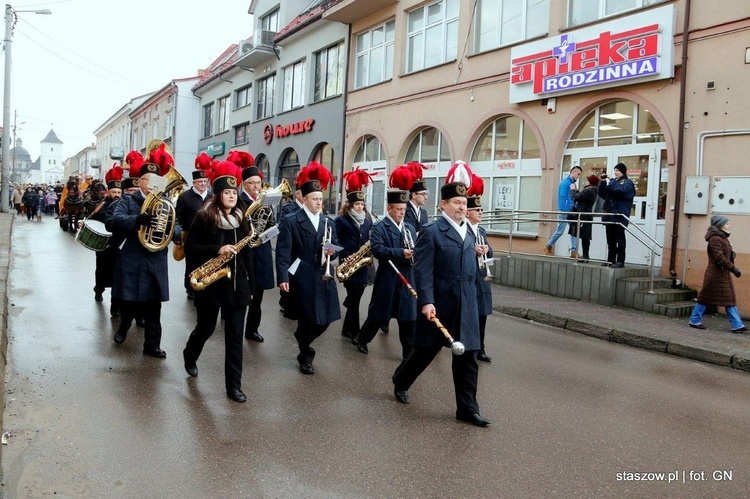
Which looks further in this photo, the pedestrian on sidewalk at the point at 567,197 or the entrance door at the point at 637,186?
the pedestrian on sidewalk at the point at 567,197

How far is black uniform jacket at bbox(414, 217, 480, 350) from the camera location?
5.36m

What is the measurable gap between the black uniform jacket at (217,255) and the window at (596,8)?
34.0 feet

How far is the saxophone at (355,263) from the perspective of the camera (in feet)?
26.6

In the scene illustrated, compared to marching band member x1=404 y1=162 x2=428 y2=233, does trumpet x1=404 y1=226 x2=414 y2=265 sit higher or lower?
lower

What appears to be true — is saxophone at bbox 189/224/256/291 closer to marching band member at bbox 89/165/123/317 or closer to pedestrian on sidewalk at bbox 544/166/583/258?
marching band member at bbox 89/165/123/317

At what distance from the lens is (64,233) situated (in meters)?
24.8

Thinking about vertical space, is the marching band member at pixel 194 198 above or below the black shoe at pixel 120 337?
above

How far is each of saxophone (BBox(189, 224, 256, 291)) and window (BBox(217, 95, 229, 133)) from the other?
31138mm

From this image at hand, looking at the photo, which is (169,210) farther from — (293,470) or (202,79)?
(202,79)

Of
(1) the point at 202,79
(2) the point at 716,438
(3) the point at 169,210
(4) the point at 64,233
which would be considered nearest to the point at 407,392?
(2) the point at 716,438

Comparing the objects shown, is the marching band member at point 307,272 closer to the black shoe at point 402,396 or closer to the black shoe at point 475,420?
the black shoe at point 402,396

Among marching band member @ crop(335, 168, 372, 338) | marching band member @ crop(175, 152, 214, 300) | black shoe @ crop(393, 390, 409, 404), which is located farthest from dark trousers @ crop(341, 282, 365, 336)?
black shoe @ crop(393, 390, 409, 404)

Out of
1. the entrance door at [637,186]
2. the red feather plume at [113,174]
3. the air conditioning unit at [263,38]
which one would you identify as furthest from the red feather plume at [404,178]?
the air conditioning unit at [263,38]

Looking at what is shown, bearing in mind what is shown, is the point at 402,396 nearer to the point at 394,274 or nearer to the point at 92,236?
the point at 394,274
